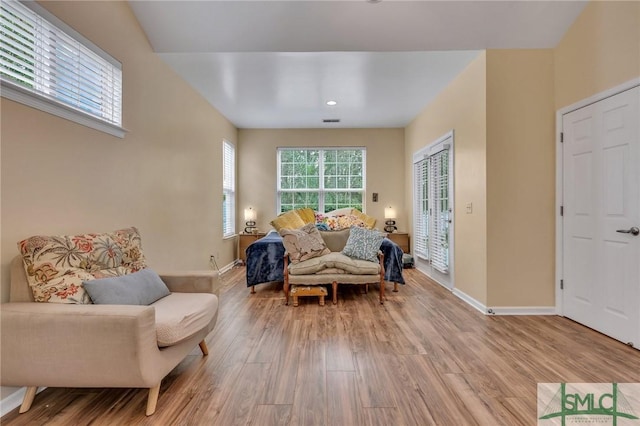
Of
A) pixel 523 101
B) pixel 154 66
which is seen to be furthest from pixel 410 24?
pixel 154 66

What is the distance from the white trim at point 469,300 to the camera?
3.15m

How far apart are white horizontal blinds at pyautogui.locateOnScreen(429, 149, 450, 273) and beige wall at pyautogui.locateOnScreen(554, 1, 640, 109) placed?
144 cm

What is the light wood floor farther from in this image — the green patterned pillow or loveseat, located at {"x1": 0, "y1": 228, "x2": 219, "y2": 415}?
the green patterned pillow

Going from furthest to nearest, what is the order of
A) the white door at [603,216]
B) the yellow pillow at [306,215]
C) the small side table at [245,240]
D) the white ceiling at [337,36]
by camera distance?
the small side table at [245,240] < the yellow pillow at [306,215] < the white ceiling at [337,36] < the white door at [603,216]

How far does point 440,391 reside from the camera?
5.90 ft

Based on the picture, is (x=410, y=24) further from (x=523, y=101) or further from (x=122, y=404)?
(x=122, y=404)

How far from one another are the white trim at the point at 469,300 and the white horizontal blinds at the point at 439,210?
366mm

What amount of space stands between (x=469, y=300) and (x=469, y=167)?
157 cm

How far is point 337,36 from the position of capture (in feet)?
9.66

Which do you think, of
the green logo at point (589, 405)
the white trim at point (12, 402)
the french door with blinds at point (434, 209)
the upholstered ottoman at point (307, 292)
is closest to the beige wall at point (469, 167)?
the french door with blinds at point (434, 209)

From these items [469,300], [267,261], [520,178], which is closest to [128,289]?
[267,261]

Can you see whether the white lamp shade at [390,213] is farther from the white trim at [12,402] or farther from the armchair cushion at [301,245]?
the white trim at [12,402]

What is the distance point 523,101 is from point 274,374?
355 cm

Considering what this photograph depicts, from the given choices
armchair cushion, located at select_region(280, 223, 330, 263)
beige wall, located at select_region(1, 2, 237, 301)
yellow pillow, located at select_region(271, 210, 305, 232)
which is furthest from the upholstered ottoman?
beige wall, located at select_region(1, 2, 237, 301)
